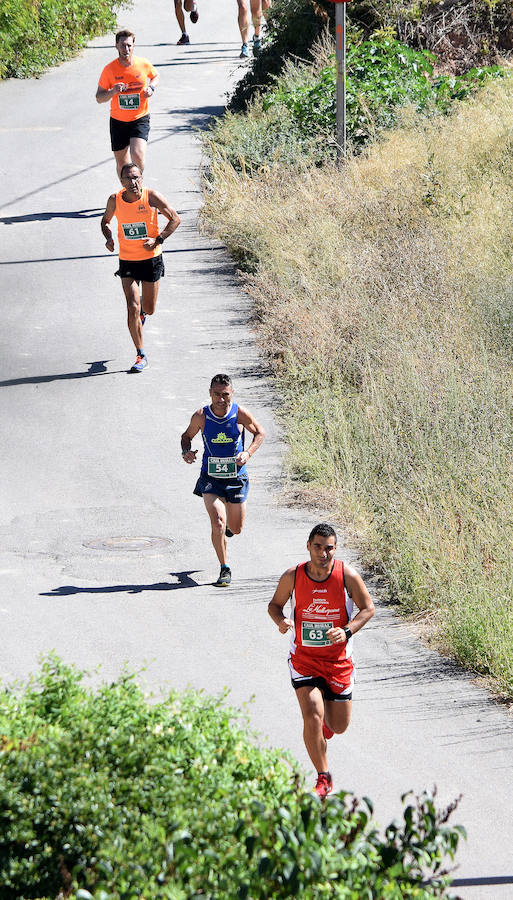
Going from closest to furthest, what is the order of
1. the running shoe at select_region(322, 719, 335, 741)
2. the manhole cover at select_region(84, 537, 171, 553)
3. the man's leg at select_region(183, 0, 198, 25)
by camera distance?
the running shoe at select_region(322, 719, 335, 741) → the manhole cover at select_region(84, 537, 171, 553) → the man's leg at select_region(183, 0, 198, 25)

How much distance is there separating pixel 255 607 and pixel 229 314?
7318 millimetres

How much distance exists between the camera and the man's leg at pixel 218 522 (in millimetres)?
8727

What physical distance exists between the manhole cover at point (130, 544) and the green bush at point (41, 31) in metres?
19.0

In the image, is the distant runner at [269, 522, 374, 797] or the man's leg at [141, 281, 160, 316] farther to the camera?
the man's leg at [141, 281, 160, 316]

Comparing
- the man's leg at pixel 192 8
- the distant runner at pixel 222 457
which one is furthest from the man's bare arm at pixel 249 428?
the man's leg at pixel 192 8

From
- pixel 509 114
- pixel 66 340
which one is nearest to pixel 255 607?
pixel 66 340

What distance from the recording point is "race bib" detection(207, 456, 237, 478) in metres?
8.79

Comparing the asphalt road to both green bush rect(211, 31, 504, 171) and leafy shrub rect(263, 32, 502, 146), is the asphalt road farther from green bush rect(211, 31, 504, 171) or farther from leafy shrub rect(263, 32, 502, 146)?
leafy shrub rect(263, 32, 502, 146)

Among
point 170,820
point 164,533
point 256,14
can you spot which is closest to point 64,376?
point 164,533

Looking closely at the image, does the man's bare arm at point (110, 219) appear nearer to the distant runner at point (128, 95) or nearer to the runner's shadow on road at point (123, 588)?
the distant runner at point (128, 95)

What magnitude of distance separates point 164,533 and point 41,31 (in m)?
20.9

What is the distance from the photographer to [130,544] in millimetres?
9562

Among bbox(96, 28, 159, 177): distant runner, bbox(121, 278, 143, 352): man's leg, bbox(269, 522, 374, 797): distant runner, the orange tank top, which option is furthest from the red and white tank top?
bbox(96, 28, 159, 177): distant runner

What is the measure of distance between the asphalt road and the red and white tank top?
2.09 ft
